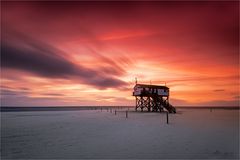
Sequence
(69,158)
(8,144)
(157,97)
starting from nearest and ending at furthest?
1. (69,158)
2. (8,144)
3. (157,97)

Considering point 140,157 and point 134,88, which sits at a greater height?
point 134,88

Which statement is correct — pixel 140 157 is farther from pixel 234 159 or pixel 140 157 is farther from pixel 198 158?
pixel 234 159

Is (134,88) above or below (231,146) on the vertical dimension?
above

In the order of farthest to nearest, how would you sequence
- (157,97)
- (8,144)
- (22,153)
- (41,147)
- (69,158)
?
1. (157,97)
2. (8,144)
3. (41,147)
4. (22,153)
5. (69,158)

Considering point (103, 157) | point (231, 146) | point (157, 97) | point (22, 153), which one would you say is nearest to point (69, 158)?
point (103, 157)

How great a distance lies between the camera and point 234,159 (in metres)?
11.4

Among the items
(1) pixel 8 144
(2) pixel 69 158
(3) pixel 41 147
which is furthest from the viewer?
(1) pixel 8 144

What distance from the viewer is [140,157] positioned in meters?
11.4

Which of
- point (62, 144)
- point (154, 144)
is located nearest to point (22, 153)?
point (62, 144)

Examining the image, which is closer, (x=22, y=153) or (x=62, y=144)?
(x=22, y=153)

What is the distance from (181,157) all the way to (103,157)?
4.07 m

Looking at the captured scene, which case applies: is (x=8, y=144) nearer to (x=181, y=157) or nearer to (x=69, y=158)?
Result: (x=69, y=158)

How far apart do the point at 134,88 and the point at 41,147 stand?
47846 millimetres

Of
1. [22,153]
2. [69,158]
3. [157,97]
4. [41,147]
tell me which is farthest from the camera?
[157,97]
